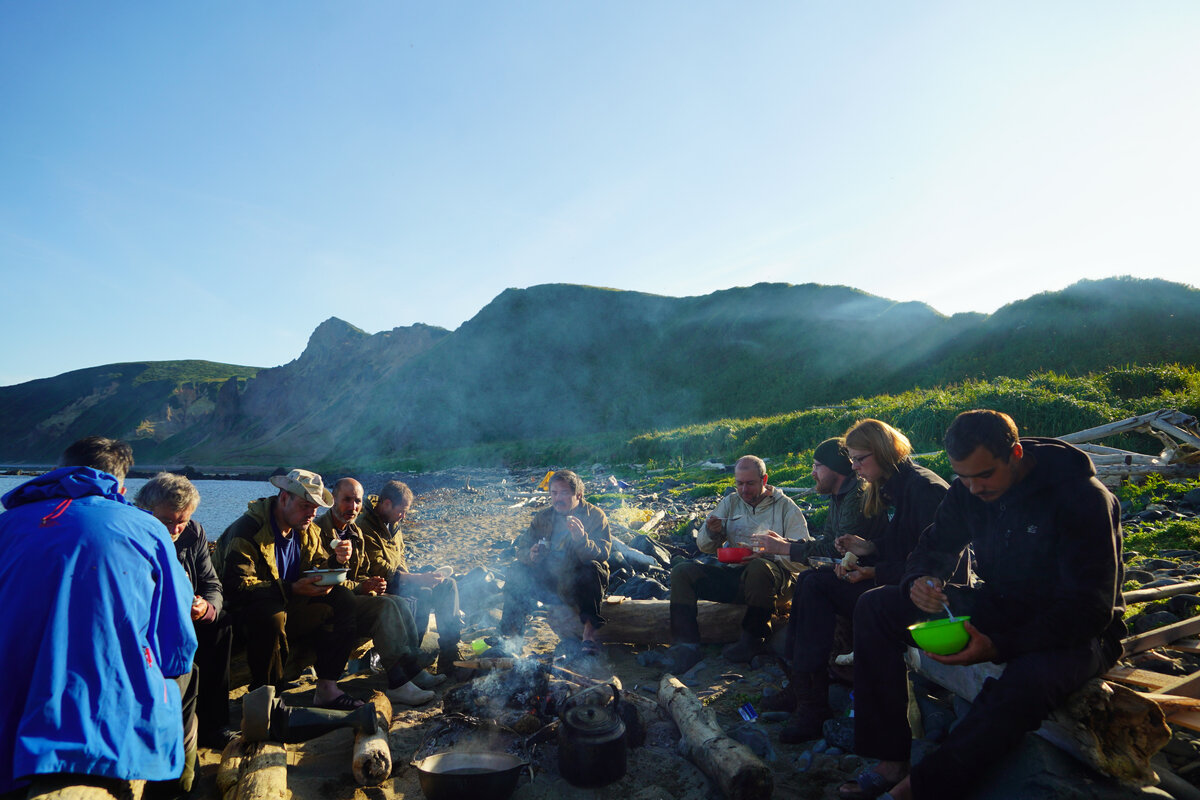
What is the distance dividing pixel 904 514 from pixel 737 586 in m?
1.83

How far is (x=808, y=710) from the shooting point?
385 centimetres

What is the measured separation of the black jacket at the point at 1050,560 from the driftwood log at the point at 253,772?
3.63 m

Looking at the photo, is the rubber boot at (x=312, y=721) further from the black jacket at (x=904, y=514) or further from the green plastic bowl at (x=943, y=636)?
the black jacket at (x=904, y=514)

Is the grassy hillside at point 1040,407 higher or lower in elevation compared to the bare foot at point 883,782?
higher

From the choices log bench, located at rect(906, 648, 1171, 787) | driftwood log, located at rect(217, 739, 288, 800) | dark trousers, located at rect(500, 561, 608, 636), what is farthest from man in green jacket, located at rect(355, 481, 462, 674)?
log bench, located at rect(906, 648, 1171, 787)

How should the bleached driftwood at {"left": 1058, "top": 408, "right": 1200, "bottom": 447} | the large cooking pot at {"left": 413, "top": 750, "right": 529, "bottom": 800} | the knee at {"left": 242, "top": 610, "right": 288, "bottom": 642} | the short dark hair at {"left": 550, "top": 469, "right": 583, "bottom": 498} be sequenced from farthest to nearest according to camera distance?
the bleached driftwood at {"left": 1058, "top": 408, "right": 1200, "bottom": 447} → the short dark hair at {"left": 550, "top": 469, "right": 583, "bottom": 498} → the knee at {"left": 242, "top": 610, "right": 288, "bottom": 642} → the large cooking pot at {"left": 413, "top": 750, "right": 529, "bottom": 800}

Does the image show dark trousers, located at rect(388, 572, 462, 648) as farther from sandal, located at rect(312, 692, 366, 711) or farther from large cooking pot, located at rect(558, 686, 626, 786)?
large cooking pot, located at rect(558, 686, 626, 786)

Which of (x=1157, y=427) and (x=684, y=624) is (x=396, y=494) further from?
(x=1157, y=427)

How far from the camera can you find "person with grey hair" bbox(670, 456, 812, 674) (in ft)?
16.4

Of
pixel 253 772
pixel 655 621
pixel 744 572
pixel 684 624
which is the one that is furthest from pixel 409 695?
pixel 744 572

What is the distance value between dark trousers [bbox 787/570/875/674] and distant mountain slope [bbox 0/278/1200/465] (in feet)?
95.4

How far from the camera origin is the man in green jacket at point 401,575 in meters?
5.16

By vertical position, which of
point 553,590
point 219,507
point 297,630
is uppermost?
point 297,630

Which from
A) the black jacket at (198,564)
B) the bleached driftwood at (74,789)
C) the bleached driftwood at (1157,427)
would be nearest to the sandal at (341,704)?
the black jacket at (198,564)
